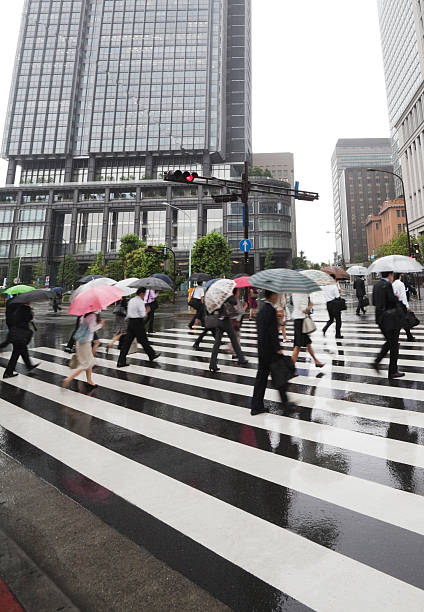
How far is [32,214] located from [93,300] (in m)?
84.5

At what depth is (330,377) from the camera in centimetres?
634

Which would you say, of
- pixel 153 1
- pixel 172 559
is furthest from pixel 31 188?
pixel 172 559

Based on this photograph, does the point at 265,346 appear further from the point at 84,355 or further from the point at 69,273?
the point at 69,273

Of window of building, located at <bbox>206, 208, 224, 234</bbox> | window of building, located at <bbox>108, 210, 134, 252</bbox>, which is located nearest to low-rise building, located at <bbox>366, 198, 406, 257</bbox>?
window of building, located at <bbox>206, 208, 224, 234</bbox>

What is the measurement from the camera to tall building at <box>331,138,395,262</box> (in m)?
154

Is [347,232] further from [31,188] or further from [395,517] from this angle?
[395,517]

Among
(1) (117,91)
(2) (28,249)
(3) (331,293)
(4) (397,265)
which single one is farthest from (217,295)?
(1) (117,91)

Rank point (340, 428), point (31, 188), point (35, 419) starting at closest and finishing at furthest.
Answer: point (340, 428), point (35, 419), point (31, 188)

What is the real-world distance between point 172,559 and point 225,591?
407 mm

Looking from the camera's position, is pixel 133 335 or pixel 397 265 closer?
pixel 397 265

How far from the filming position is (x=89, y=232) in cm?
8006

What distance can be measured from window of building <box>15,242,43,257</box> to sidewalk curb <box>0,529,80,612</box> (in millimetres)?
85131

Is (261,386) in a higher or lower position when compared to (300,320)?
lower

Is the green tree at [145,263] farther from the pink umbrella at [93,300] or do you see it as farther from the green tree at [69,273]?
the pink umbrella at [93,300]
